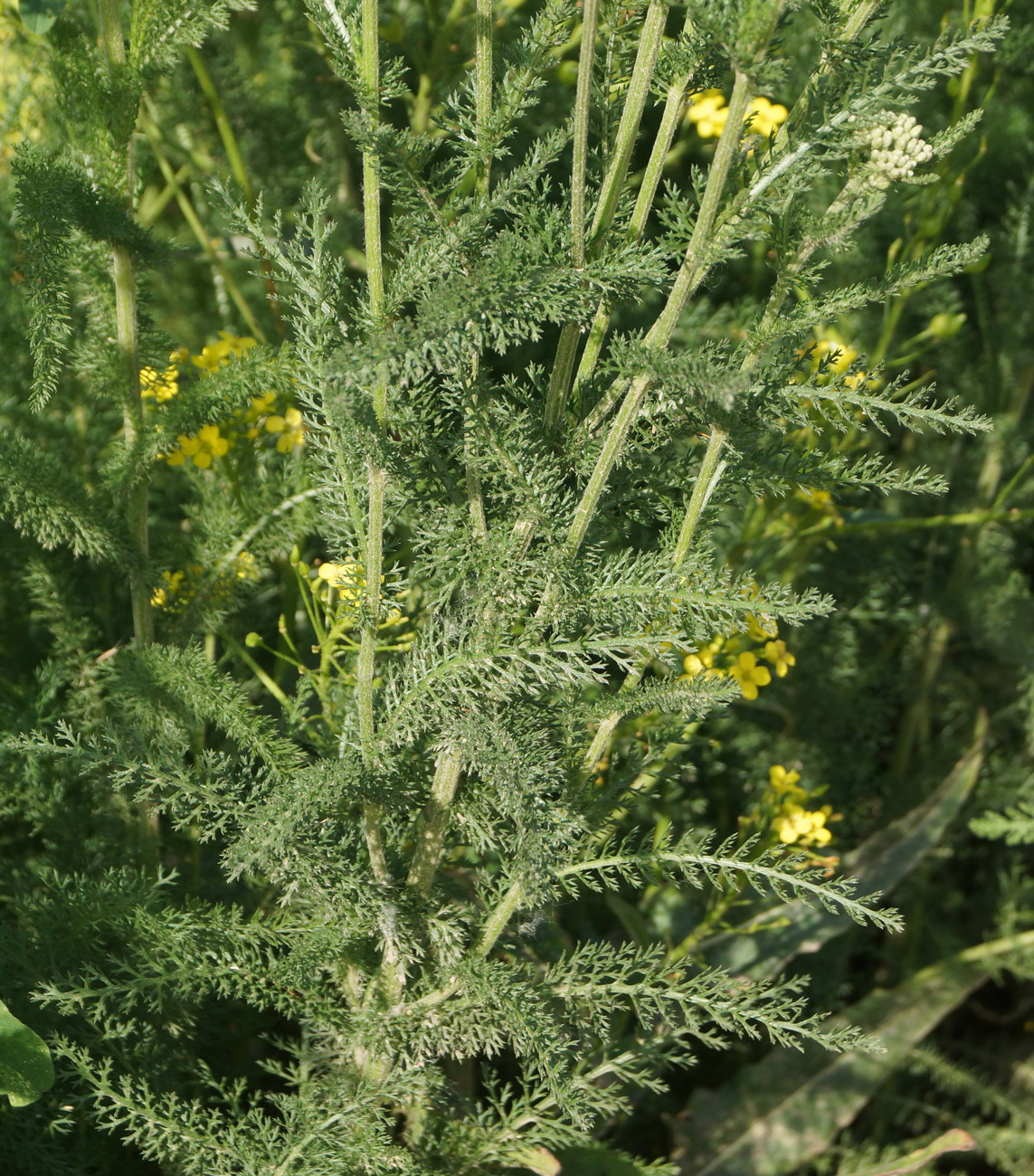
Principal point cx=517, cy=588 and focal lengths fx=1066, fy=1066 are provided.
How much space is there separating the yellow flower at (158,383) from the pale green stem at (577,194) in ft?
0.92

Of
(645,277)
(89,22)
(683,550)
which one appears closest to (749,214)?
(645,277)

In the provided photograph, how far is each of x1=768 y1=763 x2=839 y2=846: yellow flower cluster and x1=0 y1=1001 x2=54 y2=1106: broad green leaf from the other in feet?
1.54

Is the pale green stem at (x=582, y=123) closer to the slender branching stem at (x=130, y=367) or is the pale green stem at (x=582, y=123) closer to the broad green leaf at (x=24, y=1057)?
the slender branching stem at (x=130, y=367)

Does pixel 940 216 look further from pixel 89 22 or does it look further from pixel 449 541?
pixel 89 22

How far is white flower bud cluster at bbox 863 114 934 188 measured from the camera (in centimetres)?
46

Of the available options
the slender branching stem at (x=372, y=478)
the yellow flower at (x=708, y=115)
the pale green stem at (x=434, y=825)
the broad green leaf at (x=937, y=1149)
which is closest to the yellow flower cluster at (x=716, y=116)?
the yellow flower at (x=708, y=115)

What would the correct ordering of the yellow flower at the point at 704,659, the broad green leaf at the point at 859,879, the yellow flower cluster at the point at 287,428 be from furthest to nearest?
the broad green leaf at the point at 859,879
the yellow flower cluster at the point at 287,428
the yellow flower at the point at 704,659

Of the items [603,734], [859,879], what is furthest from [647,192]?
[859,879]

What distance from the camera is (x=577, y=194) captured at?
455mm

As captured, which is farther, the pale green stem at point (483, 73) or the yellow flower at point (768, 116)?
the yellow flower at point (768, 116)

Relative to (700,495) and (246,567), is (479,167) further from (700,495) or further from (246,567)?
(246,567)

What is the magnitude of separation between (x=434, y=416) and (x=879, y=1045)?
393 millimetres

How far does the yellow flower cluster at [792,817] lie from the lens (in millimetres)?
730

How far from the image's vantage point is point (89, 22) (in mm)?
868
